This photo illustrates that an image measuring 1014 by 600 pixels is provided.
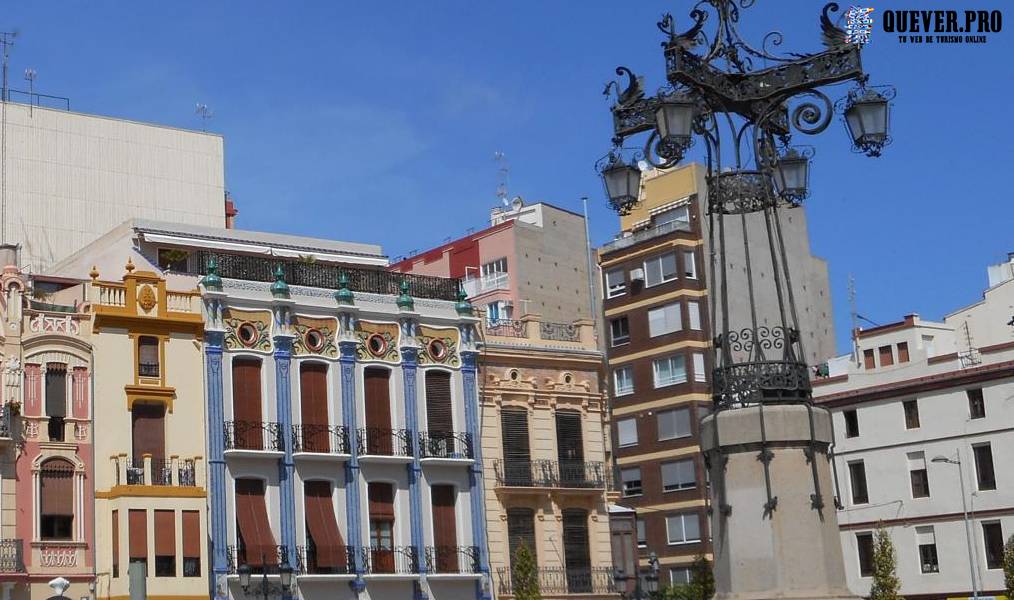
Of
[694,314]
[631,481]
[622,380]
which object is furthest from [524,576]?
[622,380]

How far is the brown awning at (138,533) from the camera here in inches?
1673

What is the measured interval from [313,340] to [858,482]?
2895 cm

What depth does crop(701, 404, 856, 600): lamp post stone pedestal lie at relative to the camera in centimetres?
1841

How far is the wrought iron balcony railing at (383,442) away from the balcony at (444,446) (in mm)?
615

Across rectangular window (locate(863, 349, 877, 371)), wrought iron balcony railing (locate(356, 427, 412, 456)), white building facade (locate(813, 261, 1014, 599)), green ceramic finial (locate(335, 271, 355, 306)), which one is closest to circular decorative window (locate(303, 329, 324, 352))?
green ceramic finial (locate(335, 271, 355, 306))

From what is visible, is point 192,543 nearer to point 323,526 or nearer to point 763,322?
point 323,526

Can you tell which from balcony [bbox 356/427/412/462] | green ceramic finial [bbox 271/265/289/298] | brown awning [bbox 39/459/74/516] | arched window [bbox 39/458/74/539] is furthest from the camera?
balcony [bbox 356/427/412/462]

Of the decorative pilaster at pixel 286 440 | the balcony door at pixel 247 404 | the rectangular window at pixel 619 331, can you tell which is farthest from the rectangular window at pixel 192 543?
the rectangular window at pixel 619 331

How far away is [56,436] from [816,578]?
29308 mm

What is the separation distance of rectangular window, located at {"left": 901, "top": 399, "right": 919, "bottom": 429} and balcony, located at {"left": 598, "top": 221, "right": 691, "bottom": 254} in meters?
14.1

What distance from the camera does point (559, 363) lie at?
53219 mm

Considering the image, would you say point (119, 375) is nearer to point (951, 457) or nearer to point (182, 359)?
point (182, 359)

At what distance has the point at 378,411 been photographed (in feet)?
161

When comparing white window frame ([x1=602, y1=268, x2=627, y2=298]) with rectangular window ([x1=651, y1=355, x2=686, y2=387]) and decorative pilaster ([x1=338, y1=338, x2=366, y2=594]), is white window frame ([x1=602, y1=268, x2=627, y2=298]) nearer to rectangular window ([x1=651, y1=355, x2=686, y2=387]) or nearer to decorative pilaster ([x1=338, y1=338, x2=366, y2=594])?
rectangular window ([x1=651, y1=355, x2=686, y2=387])
